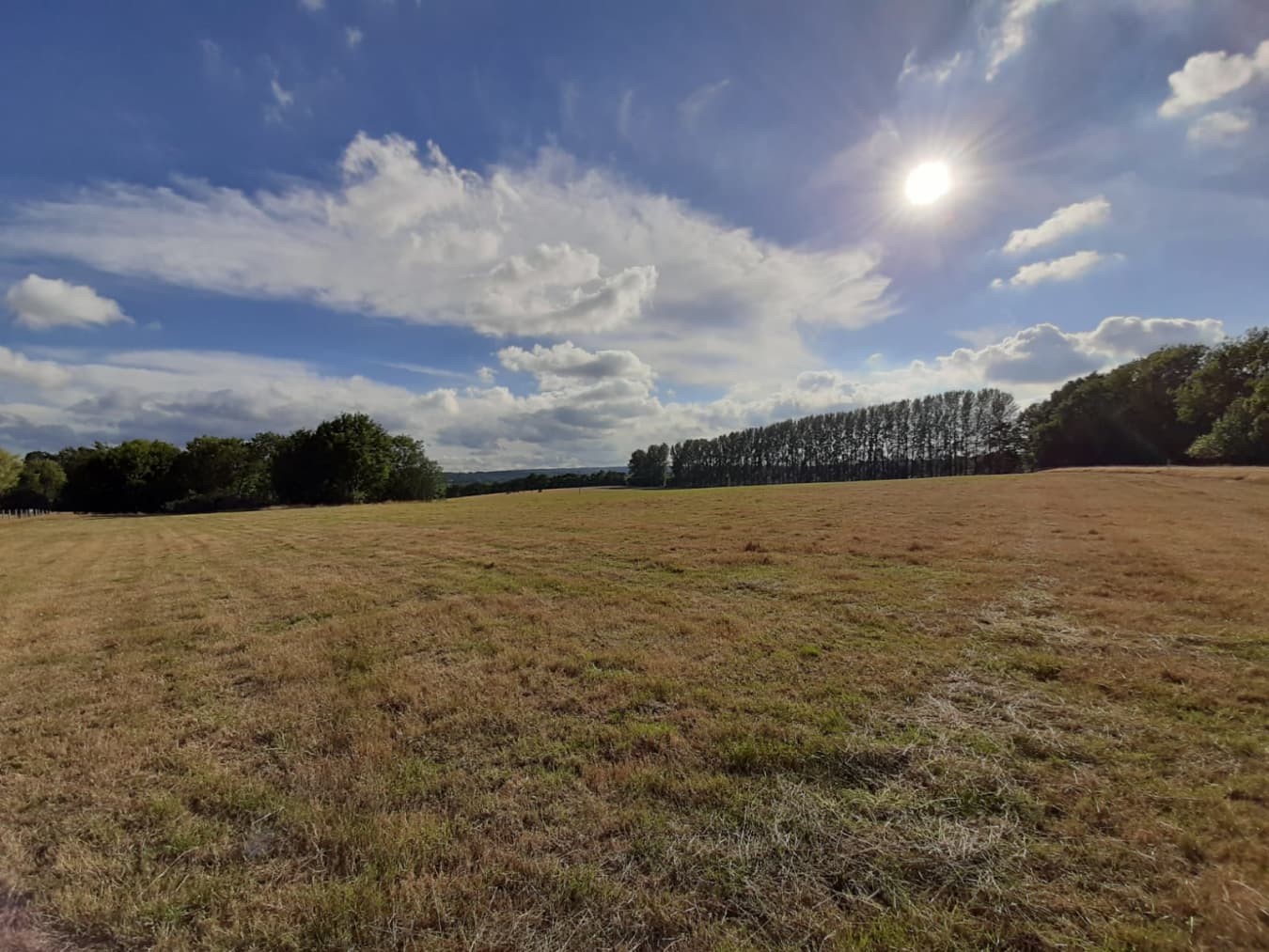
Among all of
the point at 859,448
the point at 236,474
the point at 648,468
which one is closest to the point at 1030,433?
the point at 859,448

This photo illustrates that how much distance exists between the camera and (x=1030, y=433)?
307ft

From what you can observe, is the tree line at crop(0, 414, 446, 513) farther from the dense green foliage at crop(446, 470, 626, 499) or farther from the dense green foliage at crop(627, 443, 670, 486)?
the dense green foliage at crop(627, 443, 670, 486)

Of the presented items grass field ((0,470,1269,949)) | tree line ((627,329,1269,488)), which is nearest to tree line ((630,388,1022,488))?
tree line ((627,329,1269,488))

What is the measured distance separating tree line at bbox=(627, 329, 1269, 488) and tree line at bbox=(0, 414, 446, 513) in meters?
78.7

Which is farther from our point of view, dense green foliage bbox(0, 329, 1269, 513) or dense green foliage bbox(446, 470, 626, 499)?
dense green foliage bbox(446, 470, 626, 499)

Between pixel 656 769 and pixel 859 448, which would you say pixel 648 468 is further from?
pixel 656 769

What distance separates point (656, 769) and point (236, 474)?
8742 cm

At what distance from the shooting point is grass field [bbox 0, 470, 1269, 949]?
281 centimetres

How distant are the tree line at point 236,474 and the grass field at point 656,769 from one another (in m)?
60.7

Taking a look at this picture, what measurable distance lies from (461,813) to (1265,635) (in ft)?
35.0

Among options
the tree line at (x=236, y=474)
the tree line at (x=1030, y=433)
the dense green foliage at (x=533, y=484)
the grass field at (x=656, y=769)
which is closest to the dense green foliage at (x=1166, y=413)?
the tree line at (x=1030, y=433)

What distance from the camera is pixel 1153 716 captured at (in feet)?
15.9

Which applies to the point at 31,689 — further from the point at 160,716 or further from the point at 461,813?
the point at 461,813

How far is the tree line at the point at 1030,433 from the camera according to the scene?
206 feet
